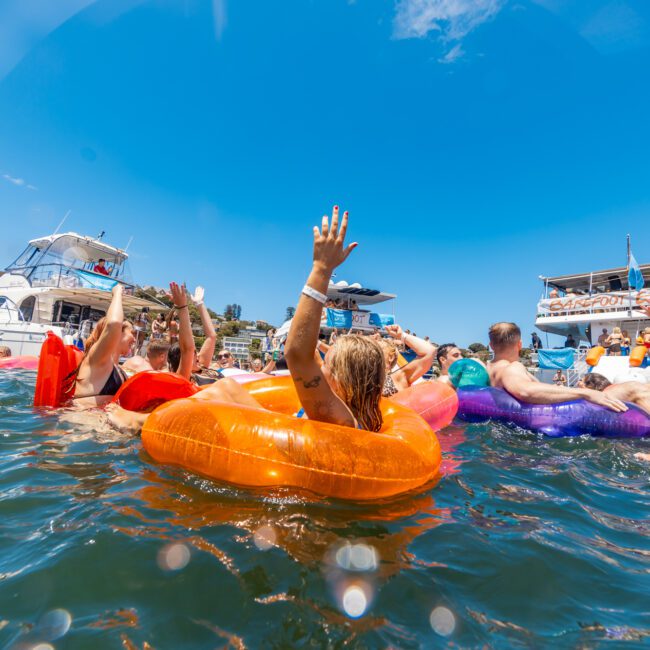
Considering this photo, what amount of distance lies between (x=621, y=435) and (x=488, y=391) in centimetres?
157

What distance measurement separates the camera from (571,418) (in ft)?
15.7

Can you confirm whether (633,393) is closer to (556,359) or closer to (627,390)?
(627,390)

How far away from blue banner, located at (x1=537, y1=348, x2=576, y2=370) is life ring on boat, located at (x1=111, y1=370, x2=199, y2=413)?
1495 cm

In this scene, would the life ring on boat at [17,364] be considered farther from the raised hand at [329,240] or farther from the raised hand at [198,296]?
the raised hand at [329,240]

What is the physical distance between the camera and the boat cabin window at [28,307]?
57.5ft

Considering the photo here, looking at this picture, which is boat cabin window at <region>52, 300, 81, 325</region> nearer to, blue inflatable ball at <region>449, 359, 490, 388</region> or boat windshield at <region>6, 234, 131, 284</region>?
boat windshield at <region>6, 234, 131, 284</region>

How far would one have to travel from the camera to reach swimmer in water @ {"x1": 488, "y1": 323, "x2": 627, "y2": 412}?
4895mm

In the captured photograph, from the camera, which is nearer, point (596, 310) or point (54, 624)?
point (54, 624)

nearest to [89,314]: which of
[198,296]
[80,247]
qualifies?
[80,247]

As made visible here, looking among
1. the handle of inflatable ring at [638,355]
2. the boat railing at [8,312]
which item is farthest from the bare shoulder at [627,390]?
the boat railing at [8,312]

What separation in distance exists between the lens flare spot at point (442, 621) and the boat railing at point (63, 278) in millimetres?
18916

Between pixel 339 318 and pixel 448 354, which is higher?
pixel 339 318

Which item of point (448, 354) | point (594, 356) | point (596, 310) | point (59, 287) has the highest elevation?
point (596, 310)

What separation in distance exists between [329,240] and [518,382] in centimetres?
436
